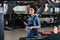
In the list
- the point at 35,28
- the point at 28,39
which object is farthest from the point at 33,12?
the point at 28,39

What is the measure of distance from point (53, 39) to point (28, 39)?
0.32 m

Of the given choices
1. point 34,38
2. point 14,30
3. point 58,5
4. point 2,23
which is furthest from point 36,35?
point 14,30

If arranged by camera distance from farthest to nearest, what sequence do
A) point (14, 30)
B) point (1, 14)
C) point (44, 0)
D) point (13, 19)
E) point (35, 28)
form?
1. point (14, 30)
2. point (13, 19)
3. point (44, 0)
4. point (35, 28)
5. point (1, 14)

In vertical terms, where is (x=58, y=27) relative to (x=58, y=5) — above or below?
below

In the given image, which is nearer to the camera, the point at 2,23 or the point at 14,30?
the point at 2,23

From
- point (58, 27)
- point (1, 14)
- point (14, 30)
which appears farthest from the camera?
point (14, 30)

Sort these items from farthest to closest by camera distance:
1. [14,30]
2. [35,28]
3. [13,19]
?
1. [14,30]
2. [13,19]
3. [35,28]

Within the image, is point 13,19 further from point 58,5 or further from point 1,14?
point 1,14

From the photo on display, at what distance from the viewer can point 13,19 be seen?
3100mm

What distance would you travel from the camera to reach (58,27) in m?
2.55

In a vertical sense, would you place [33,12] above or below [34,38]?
above

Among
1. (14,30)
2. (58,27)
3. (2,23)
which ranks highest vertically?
(2,23)

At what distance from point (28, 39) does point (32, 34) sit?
3.3 inches

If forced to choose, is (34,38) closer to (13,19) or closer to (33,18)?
(33,18)
